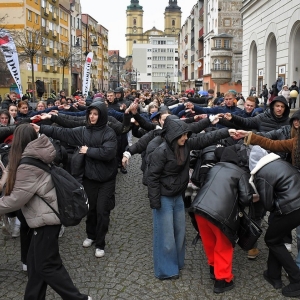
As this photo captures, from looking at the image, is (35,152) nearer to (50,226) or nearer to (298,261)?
(50,226)

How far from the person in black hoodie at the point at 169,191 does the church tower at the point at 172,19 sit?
185 meters

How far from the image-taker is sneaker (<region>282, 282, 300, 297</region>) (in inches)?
186

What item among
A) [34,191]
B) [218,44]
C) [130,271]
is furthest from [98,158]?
[218,44]

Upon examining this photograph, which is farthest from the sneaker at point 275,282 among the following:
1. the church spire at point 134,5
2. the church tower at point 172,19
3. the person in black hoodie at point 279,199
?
the church spire at point 134,5

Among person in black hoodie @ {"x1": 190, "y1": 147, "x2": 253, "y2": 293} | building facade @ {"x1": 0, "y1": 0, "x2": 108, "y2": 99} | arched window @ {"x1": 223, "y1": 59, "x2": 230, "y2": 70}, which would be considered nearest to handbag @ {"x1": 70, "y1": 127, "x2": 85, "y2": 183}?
person in black hoodie @ {"x1": 190, "y1": 147, "x2": 253, "y2": 293}

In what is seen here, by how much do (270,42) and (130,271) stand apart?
2693 cm

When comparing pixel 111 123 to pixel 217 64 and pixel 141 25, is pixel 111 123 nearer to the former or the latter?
pixel 217 64

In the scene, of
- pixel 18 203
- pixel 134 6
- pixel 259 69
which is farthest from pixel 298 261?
pixel 134 6

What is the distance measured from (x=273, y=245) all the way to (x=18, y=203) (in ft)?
9.27

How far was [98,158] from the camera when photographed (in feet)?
19.0

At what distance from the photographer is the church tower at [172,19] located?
603 ft

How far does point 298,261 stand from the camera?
522 centimetres

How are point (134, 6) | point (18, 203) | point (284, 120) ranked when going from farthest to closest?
point (134, 6) < point (284, 120) < point (18, 203)

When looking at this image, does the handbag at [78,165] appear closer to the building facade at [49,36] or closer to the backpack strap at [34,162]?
the backpack strap at [34,162]
